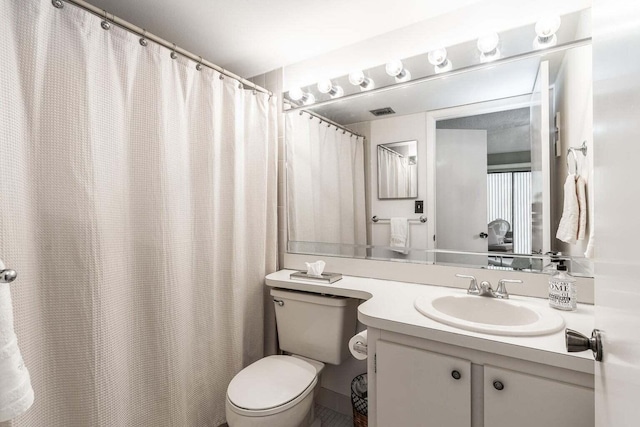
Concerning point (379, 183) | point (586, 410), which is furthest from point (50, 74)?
point (586, 410)

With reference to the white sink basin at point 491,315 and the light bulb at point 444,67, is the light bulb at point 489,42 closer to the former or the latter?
the light bulb at point 444,67

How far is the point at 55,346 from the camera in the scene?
1023 millimetres

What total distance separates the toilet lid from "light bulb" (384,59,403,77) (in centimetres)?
160

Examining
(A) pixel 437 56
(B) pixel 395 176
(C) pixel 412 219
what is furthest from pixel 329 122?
(C) pixel 412 219

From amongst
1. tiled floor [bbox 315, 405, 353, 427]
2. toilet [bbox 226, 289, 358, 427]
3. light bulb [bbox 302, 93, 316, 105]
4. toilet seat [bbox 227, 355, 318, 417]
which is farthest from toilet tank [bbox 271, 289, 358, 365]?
light bulb [bbox 302, 93, 316, 105]

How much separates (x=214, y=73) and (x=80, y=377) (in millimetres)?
1457

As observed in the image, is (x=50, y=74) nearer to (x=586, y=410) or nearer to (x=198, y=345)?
(x=198, y=345)

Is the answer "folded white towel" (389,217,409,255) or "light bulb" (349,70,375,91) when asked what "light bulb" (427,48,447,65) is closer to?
"light bulb" (349,70,375,91)

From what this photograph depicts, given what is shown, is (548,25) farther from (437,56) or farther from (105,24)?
(105,24)

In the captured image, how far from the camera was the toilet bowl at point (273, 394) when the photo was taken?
117cm

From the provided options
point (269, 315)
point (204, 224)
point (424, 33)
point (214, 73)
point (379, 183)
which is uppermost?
point (424, 33)

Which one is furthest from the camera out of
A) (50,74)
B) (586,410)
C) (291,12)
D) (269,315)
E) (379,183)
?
(269,315)

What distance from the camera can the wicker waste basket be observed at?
1.54m

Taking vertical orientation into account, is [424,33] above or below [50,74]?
above
